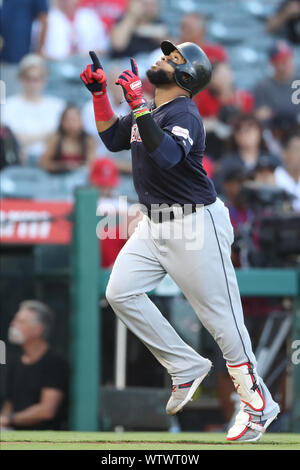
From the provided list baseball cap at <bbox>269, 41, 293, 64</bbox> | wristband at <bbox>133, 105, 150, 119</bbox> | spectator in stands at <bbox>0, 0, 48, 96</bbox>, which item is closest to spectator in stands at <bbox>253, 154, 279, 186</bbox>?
baseball cap at <bbox>269, 41, 293, 64</bbox>

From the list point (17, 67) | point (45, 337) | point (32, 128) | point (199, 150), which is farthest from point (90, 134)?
point (199, 150)

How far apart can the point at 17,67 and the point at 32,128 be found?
31.4 inches

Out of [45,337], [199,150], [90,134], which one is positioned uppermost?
[90,134]

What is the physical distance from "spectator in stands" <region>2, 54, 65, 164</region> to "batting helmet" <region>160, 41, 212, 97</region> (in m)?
4.17

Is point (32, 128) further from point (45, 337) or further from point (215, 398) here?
point (215, 398)

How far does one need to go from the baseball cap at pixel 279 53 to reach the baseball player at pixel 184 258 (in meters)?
5.38

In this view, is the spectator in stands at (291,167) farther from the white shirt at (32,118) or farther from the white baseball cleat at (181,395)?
the white baseball cleat at (181,395)

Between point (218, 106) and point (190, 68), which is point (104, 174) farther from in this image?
point (190, 68)

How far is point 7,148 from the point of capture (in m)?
7.72

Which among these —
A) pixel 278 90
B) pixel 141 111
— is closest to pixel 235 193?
pixel 278 90

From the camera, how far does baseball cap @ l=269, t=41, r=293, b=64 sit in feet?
30.2

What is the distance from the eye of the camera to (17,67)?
28.1 feet

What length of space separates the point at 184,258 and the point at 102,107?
852mm

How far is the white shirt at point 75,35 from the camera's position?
9.12 meters
